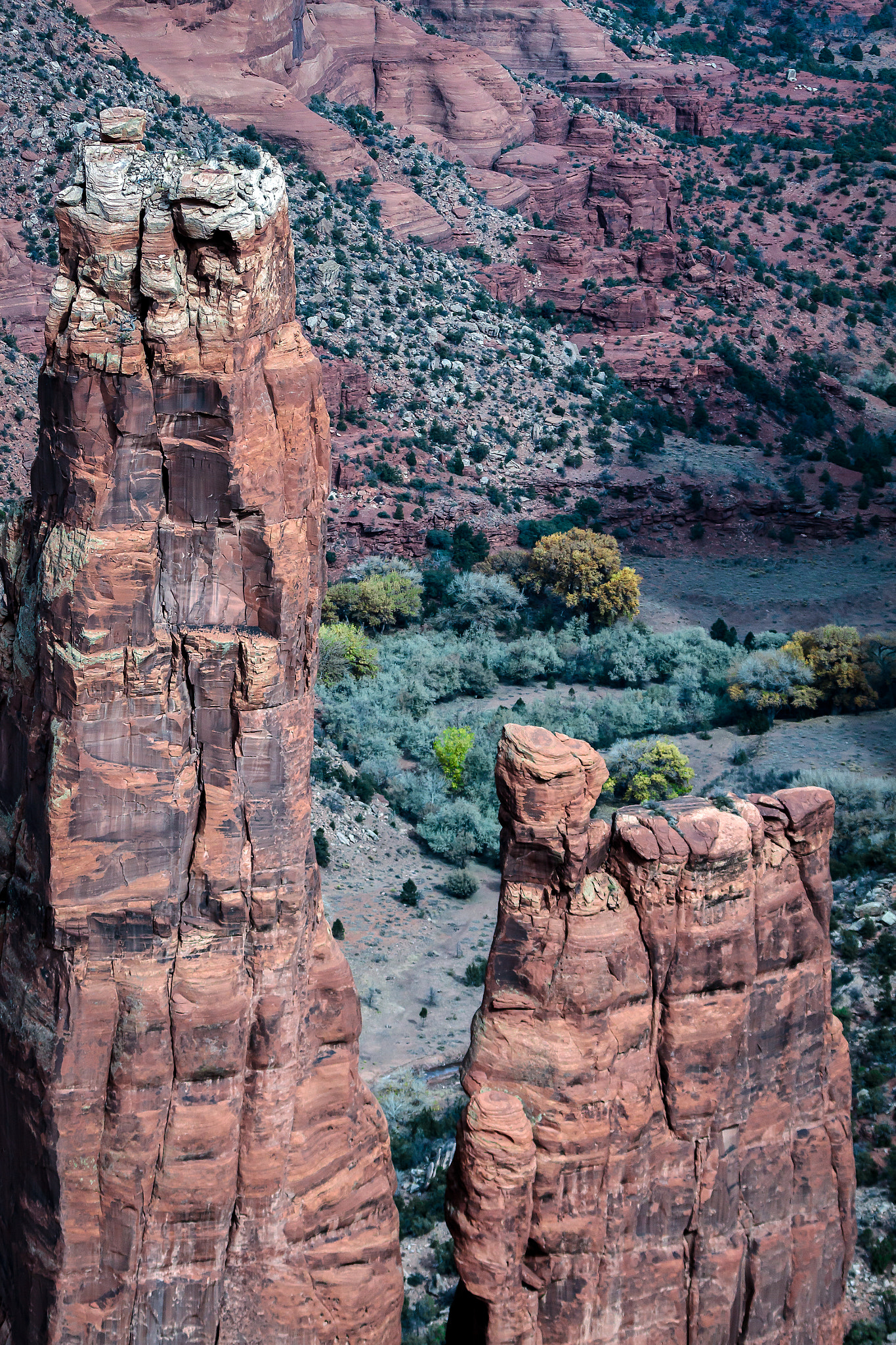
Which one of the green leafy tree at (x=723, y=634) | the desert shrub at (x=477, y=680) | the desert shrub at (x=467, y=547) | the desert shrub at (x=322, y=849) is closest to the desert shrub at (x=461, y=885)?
the desert shrub at (x=322, y=849)

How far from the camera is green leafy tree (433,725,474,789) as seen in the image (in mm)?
67875

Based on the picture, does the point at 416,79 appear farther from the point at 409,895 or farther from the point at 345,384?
the point at 409,895

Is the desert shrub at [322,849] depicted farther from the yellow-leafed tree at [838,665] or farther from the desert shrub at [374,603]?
the yellow-leafed tree at [838,665]

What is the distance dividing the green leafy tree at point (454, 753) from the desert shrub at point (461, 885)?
7639 mm

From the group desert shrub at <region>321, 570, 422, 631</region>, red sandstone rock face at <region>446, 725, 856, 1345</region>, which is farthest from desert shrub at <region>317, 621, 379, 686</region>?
red sandstone rock face at <region>446, 725, 856, 1345</region>

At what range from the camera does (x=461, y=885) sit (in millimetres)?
59750

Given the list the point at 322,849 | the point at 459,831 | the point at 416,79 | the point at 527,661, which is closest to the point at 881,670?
the point at 527,661

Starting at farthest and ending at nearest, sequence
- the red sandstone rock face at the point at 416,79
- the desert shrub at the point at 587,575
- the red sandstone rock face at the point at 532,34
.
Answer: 1. the red sandstone rock face at the point at 532,34
2. the red sandstone rock face at the point at 416,79
3. the desert shrub at the point at 587,575

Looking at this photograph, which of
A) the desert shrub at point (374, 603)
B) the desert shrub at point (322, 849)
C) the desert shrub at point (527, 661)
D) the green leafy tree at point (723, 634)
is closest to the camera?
the desert shrub at point (322, 849)

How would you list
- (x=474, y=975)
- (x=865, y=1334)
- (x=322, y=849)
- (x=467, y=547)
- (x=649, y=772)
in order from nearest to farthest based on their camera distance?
(x=865, y=1334) < (x=474, y=975) < (x=322, y=849) < (x=649, y=772) < (x=467, y=547)

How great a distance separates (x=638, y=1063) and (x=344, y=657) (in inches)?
2145

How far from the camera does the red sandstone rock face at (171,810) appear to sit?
67.8 feet

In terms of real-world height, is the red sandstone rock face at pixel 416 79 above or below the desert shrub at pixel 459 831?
above

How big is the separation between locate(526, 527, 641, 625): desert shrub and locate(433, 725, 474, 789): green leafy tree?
835 inches
